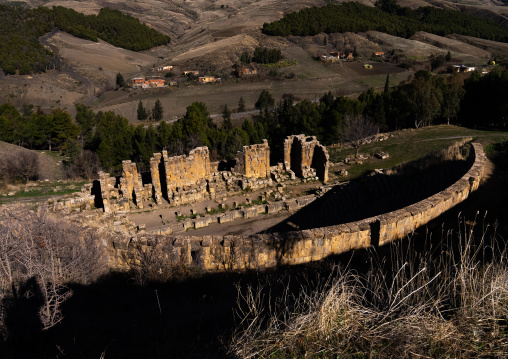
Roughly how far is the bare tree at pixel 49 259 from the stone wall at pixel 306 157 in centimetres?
1799

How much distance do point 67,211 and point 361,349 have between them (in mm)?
20489

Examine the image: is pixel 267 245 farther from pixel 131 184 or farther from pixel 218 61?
pixel 218 61

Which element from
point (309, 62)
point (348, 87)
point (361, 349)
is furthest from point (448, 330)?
point (309, 62)

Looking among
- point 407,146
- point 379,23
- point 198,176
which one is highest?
point 379,23

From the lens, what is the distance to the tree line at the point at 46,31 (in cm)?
9894

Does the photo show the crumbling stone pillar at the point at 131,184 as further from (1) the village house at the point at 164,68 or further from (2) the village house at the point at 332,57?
(2) the village house at the point at 332,57

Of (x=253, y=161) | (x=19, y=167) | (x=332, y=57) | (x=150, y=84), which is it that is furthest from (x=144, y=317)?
(x=332, y=57)

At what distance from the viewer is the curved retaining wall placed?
514 inches

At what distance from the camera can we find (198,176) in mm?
27234

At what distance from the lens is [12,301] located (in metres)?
9.64

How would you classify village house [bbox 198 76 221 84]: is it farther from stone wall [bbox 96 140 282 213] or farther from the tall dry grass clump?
the tall dry grass clump

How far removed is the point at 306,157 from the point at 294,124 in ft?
60.1

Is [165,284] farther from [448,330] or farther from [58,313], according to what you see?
[448,330]

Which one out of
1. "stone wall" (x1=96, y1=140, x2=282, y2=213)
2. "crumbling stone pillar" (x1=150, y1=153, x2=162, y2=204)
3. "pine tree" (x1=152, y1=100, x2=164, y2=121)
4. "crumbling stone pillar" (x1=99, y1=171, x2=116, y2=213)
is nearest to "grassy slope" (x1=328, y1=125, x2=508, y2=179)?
"stone wall" (x1=96, y1=140, x2=282, y2=213)
